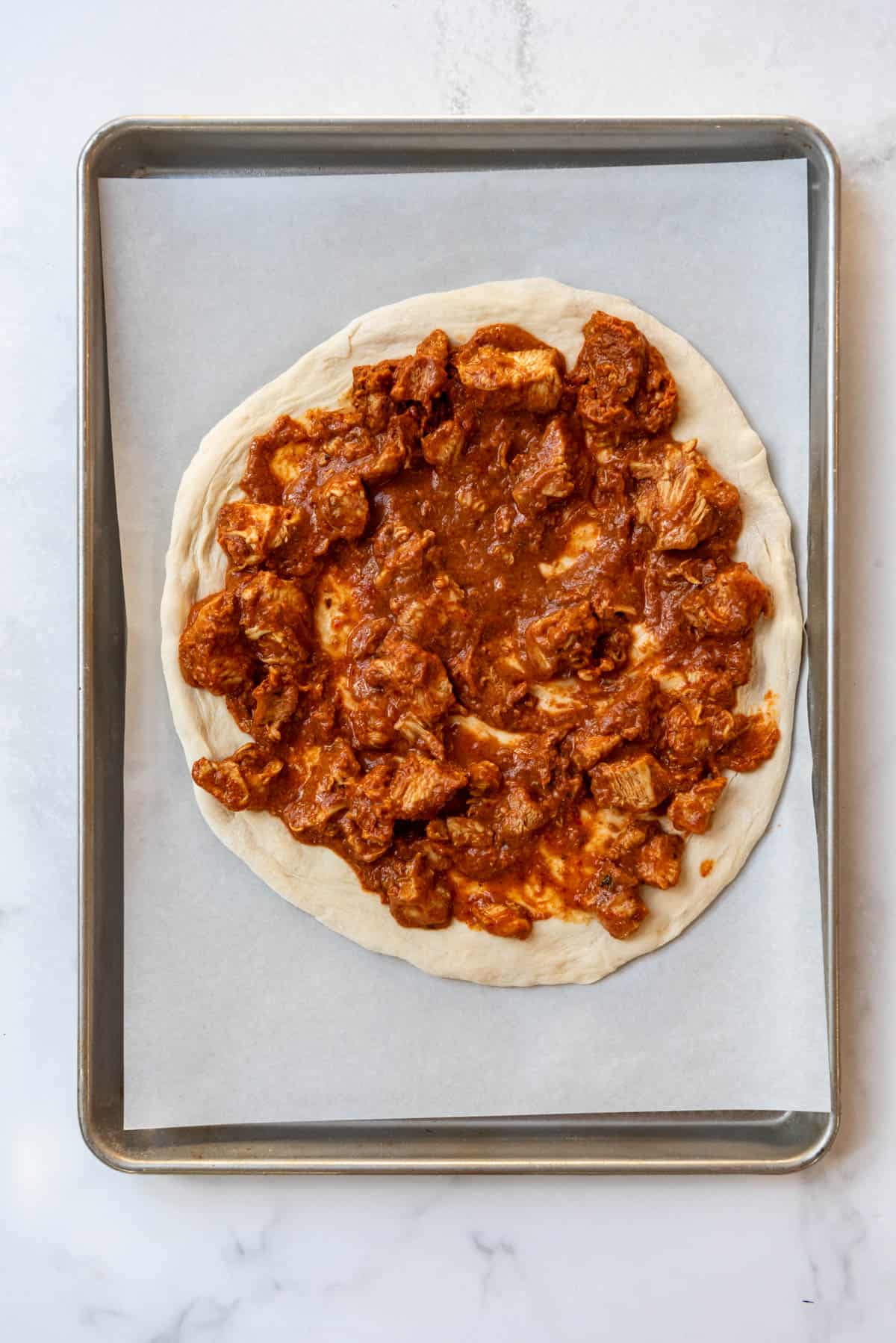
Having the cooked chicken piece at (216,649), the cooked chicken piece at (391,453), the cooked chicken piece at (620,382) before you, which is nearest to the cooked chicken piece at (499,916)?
the cooked chicken piece at (216,649)

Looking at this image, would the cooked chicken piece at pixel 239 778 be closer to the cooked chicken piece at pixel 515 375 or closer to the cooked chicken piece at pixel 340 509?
the cooked chicken piece at pixel 340 509

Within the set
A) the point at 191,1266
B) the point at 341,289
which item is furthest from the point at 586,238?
the point at 191,1266

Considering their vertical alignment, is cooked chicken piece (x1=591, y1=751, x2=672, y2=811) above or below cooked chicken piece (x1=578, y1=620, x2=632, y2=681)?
below

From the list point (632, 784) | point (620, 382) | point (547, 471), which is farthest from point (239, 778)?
point (620, 382)

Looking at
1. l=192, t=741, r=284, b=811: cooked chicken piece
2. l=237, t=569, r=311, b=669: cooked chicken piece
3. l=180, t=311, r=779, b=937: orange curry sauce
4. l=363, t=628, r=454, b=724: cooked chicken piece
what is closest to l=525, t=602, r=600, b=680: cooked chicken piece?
l=180, t=311, r=779, b=937: orange curry sauce

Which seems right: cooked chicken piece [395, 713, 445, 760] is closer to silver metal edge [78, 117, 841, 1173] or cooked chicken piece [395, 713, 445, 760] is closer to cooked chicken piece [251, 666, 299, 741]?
cooked chicken piece [251, 666, 299, 741]

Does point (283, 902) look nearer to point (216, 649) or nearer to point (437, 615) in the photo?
point (216, 649)
